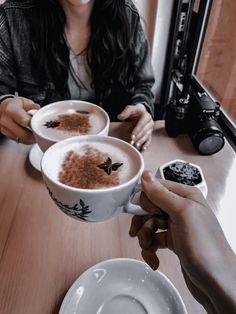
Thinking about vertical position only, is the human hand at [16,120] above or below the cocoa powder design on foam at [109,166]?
below

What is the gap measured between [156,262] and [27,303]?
25 cm

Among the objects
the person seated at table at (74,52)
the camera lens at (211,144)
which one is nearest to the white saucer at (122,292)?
the camera lens at (211,144)

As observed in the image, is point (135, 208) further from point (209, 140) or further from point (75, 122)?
point (209, 140)

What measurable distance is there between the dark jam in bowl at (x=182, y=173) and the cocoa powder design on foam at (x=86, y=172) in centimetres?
21

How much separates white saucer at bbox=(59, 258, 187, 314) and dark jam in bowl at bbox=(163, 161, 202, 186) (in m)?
0.22

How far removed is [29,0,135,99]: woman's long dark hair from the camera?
1077 mm

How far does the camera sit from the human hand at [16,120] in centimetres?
74

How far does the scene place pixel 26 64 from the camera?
113cm

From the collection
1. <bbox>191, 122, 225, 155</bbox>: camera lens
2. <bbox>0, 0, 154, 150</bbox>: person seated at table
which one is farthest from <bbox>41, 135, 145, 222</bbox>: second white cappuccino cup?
<bbox>0, 0, 154, 150</bbox>: person seated at table

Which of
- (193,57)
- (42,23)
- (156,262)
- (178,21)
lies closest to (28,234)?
(156,262)

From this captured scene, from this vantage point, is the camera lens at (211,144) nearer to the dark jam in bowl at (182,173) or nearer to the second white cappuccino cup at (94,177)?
the dark jam in bowl at (182,173)

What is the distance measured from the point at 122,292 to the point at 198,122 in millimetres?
554

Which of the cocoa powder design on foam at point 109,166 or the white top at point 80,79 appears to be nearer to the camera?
the cocoa powder design on foam at point 109,166

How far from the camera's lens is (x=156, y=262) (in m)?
0.54
